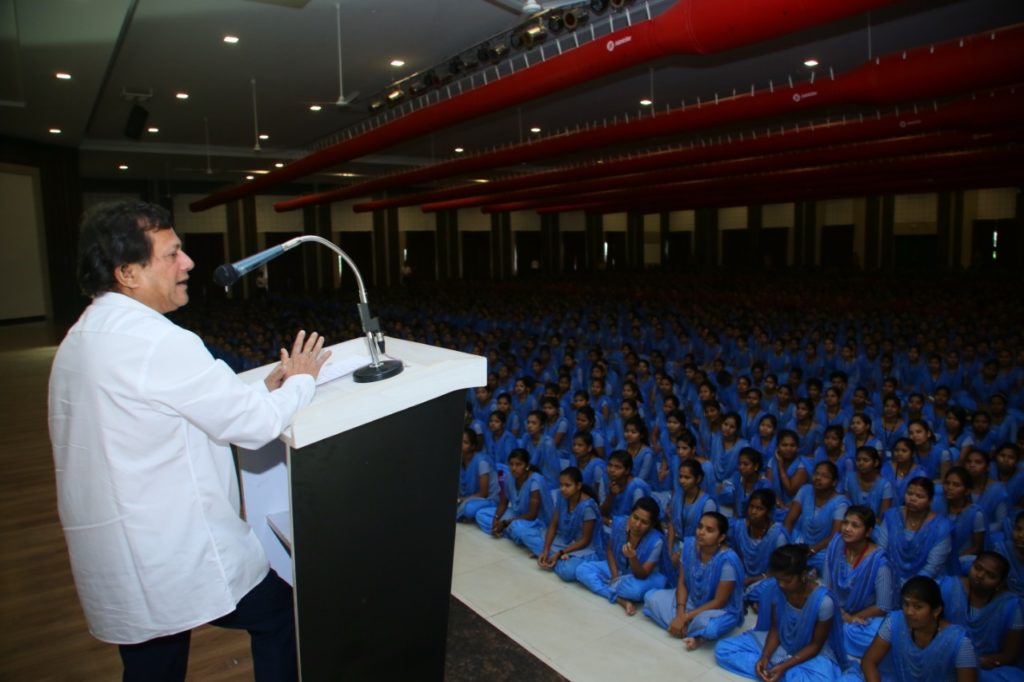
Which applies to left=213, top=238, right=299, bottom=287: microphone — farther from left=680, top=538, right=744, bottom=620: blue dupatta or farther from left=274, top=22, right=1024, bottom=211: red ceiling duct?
left=274, top=22, right=1024, bottom=211: red ceiling duct

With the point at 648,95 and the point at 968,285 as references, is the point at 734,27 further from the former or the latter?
the point at 968,285

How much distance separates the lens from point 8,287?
59.8 ft

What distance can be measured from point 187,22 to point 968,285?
15566 millimetres

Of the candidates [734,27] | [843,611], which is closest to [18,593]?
[843,611]

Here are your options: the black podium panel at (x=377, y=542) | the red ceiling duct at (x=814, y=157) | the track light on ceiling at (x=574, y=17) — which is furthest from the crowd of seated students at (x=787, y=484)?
the track light on ceiling at (x=574, y=17)

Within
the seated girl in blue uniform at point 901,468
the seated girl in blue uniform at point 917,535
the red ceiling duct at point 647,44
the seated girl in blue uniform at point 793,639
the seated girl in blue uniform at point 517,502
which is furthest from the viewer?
the seated girl in blue uniform at point 517,502

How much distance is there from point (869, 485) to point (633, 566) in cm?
212

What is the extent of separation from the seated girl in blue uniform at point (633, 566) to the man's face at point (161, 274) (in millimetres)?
3398

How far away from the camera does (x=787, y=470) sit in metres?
5.70

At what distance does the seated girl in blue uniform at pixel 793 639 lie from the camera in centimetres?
345

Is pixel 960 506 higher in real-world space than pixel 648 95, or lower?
lower

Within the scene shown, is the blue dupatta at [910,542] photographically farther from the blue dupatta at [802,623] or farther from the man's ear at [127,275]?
the man's ear at [127,275]

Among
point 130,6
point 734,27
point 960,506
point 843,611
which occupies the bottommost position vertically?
point 843,611

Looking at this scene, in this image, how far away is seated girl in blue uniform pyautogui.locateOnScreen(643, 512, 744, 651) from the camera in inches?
152
